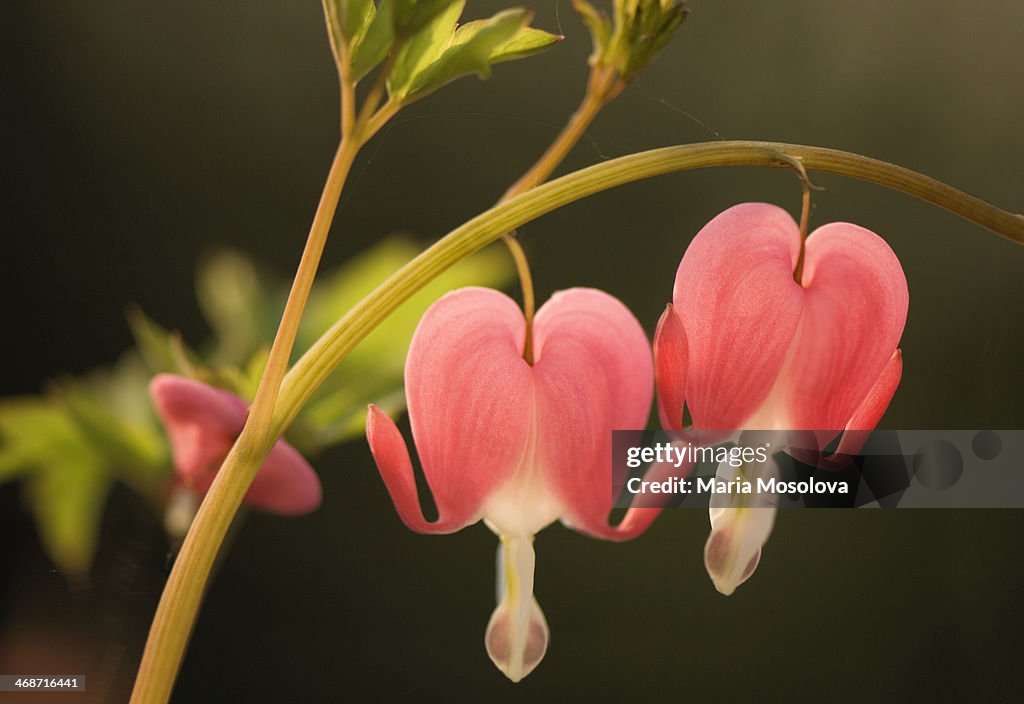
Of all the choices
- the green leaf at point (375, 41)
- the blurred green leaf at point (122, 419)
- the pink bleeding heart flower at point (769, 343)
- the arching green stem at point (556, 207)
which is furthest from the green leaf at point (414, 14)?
the blurred green leaf at point (122, 419)

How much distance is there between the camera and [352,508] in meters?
0.83

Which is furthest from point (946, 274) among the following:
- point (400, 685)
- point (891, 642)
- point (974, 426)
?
point (400, 685)

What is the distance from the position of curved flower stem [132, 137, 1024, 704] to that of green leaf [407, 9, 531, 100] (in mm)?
102

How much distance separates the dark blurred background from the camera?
0.80 m

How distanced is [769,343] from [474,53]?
0.91 ft

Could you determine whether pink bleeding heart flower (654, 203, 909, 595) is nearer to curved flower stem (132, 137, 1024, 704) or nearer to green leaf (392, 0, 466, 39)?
curved flower stem (132, 137, 1024, 704)

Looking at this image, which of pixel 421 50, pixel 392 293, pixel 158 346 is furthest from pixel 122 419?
pixel 421 50

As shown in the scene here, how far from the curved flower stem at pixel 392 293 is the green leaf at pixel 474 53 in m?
0.10

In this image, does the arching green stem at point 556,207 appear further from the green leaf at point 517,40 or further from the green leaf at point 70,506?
the green leaf at point 70,506

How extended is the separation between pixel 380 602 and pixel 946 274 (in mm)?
644

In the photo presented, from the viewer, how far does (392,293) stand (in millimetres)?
549

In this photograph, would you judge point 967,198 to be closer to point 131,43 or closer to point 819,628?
point 819,628

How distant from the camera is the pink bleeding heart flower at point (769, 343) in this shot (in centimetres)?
58

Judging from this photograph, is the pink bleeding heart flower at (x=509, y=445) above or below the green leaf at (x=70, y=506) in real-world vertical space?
below
